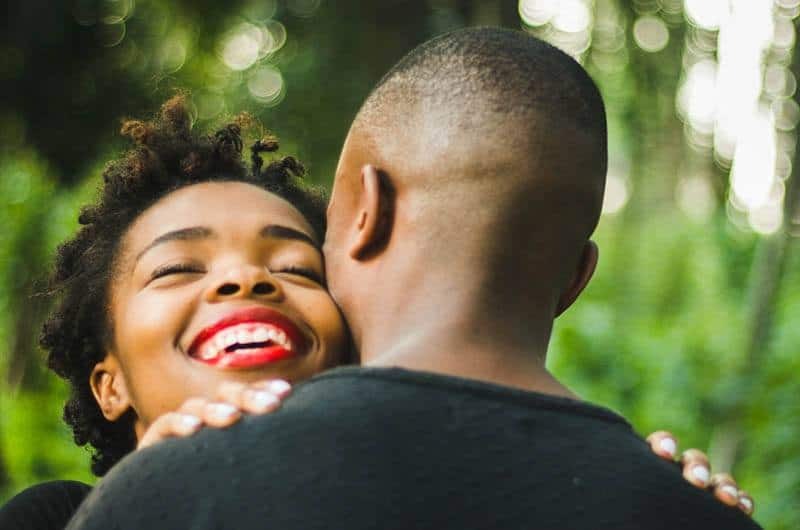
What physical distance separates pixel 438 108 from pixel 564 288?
→ 1.41ft

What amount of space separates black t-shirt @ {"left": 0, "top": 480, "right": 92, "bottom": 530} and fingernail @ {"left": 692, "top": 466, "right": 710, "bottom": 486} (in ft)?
5.65

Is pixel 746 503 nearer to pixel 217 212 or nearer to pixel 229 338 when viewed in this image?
pixel 229 338

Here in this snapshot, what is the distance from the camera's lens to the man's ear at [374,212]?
2156 mm

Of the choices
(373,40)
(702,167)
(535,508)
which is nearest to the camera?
(535,508)

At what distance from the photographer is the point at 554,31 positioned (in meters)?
11.0

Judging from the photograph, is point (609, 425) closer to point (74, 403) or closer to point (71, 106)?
point (74, 403)

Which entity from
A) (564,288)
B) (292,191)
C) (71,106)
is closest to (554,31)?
(71,106)

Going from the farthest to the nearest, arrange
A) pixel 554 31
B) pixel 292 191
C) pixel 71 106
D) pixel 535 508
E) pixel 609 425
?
pixel 71 106, pixel 554 31, pixel 292 191, pixel 609 425, pixel 535 508

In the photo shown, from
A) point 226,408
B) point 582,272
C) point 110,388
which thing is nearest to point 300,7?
point 110,388

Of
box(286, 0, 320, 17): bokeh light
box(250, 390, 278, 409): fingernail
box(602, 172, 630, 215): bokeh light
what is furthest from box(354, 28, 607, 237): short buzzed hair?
box(602, 172, 630, 215): bokeh light

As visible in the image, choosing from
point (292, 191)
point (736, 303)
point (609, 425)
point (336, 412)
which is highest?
point (292, 191)

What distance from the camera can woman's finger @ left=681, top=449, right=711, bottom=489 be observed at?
6.76ft

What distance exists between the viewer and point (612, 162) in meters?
13.9

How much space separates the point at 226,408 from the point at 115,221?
5.70 feet
